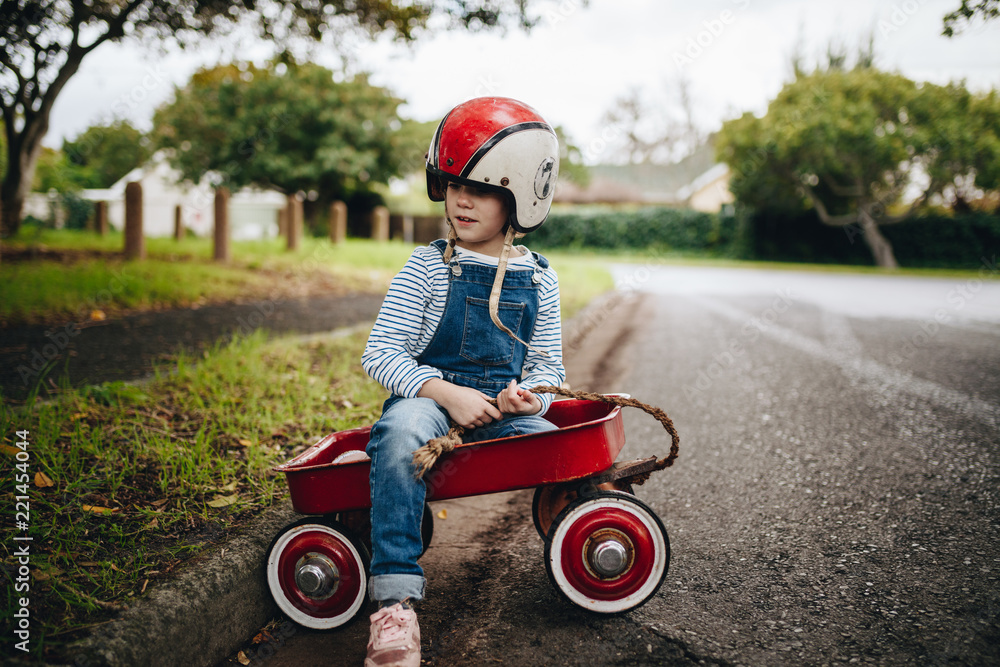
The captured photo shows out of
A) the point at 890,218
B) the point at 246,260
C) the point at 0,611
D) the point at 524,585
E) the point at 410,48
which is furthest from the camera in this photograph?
the point at 890,218

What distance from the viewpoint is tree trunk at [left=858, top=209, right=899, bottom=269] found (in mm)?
23531

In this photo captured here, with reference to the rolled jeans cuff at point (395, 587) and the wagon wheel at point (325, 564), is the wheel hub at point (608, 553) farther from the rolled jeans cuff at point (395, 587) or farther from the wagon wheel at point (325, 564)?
the wagon wheel at point (325, 564)

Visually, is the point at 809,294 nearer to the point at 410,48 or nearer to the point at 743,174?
the point at 410,48

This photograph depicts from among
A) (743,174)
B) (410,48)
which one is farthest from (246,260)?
(743,174)

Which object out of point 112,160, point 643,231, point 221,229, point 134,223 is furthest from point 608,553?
point 112,160

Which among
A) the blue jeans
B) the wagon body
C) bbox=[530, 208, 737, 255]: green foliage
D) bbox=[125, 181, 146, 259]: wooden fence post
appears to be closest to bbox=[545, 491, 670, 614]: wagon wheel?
the wagon body

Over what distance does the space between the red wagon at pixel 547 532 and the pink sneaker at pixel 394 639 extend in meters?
0.27

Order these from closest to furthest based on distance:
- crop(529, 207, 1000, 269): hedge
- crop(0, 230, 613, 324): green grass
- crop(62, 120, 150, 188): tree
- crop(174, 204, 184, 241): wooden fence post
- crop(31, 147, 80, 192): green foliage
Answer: crop(0, 230, 613, 324): green grass < crop(174, 204, 184, 241): wooden fence post < crop(529, 207, 1000, 269): hedge < crop(31, 147, 80, 192): green foliage < crop(62, 120, 150, 188): tree

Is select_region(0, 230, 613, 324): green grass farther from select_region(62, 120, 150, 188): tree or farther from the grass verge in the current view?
select_region(62, 120, 150, 188): tree

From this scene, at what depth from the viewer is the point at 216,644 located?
1850mm

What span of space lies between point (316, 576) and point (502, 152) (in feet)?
4.71

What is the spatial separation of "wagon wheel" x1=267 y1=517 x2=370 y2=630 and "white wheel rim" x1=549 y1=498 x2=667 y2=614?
601 millimetres

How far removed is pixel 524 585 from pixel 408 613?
56 centimetres

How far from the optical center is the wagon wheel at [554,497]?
211 cm
